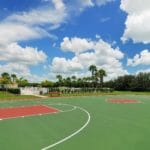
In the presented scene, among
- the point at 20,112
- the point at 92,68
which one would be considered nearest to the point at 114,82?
the point at 92,68

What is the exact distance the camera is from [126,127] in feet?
38.2

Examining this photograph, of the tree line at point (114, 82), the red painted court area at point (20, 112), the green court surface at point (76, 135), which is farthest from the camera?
the tree line at point (114, 82)

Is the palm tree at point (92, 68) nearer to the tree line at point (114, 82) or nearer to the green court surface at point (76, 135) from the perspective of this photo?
the tree line at point (114, 82)

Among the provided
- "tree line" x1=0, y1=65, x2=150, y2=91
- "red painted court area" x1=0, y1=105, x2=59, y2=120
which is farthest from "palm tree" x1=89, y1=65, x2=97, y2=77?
"red painted court area" x1=0, y1=105, x2=59, y2=120

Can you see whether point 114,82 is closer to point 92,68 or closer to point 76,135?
point 92,68

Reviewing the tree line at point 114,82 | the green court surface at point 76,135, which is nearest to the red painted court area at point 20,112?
the green court surface at point 76,135

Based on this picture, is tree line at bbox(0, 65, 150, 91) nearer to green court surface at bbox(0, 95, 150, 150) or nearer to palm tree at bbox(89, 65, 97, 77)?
palm tree at bbox(89, 65, 97, 77)

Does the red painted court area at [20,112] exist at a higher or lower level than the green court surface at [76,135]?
higher

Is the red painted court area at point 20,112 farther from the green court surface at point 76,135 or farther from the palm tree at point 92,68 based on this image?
the palm tree at point 92,68

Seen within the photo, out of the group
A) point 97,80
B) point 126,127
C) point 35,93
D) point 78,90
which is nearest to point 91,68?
point 97,80

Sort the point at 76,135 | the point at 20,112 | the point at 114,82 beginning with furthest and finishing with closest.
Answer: the point at 114,82, the point at 20,112, the point at 76,135

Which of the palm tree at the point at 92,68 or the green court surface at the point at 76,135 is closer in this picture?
the green court surface at the point at 76,135

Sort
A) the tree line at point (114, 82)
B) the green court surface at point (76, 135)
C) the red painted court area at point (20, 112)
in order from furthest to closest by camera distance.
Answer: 1. the tree line at point (114, 82)
2. the red painted court area at point (20, 112)
3. the green court surface at point (76, 135)

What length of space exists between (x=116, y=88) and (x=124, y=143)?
6151cm
